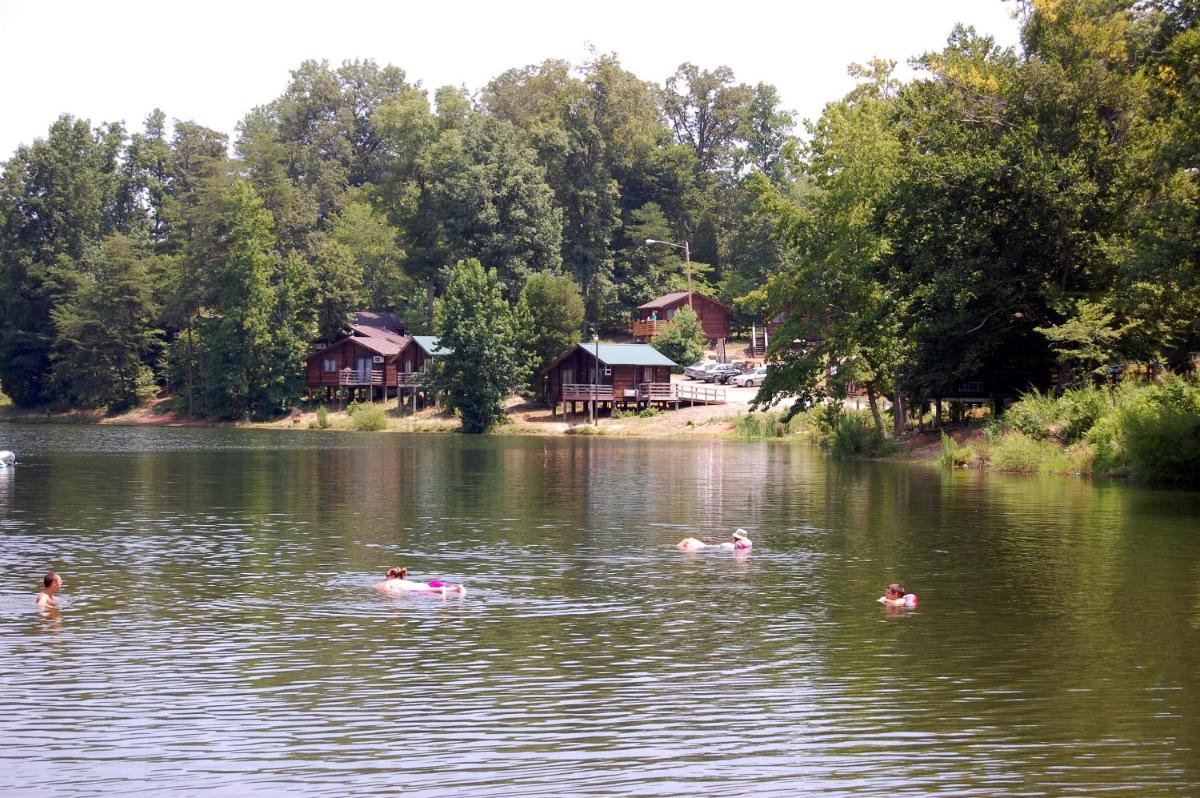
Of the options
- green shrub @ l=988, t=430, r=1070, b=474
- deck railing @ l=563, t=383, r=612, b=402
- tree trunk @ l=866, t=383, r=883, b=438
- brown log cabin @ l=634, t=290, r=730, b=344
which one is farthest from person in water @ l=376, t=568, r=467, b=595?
brown log cabin @ l=634, t=290, r=730, b=344

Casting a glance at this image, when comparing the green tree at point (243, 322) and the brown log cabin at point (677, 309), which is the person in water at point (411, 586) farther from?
the brown log cabin at point (677, 309)

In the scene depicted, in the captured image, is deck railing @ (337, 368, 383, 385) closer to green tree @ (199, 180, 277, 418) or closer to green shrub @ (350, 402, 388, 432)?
green tree @ (199, 180, 277, 418)

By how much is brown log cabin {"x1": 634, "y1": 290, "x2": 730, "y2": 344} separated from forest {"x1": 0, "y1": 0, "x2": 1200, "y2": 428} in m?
2.29

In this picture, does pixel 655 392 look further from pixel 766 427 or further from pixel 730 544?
pixel 730 544

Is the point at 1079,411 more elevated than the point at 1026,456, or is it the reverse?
the point at 1079,411

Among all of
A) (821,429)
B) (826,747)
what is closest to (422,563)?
(826,747)

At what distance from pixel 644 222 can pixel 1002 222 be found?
263ft

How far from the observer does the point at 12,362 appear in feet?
421

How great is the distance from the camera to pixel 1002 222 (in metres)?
59.5

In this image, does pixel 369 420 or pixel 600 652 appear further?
pixel 369 420

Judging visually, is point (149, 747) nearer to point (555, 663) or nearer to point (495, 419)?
point (555, 663)

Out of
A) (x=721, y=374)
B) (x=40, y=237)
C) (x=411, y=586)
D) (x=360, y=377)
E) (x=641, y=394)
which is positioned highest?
(x=40, y=237)

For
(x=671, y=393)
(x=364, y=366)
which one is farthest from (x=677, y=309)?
(x=364, y=366)

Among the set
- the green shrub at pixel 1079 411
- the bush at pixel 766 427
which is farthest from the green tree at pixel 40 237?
the green shrub at pixel 1079 411
